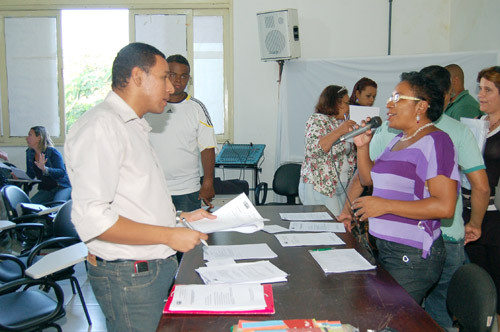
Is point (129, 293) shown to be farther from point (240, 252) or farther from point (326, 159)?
point (326, 159)

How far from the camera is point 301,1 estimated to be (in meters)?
5.56

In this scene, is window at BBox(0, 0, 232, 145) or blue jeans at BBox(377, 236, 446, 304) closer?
blue jeans at BBox(377, 236, 446, 304)

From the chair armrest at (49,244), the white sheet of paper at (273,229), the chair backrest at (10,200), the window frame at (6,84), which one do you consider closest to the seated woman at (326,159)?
the white sheet of paper at (273,229)

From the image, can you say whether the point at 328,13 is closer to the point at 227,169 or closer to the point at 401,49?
the point at 401,49

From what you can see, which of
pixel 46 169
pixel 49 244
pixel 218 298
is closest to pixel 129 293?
pixel 218 298

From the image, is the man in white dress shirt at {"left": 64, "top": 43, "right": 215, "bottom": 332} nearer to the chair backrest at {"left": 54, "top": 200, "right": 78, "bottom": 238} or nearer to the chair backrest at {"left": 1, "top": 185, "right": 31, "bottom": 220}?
the chair backrest at {"left": 54, "top": 200, "right": 78, "bottom": 238}

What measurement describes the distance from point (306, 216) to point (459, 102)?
65.4 inches

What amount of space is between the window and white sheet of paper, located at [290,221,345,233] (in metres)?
3.56

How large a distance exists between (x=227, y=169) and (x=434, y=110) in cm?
414

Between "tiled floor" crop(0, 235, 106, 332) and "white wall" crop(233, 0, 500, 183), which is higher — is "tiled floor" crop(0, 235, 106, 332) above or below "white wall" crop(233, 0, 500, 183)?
below

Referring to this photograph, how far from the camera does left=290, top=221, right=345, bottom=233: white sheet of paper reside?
2234 mm

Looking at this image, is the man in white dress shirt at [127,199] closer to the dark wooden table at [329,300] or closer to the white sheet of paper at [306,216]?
the dark wooden table at [329,300]

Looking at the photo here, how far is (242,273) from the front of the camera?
158 centimetres

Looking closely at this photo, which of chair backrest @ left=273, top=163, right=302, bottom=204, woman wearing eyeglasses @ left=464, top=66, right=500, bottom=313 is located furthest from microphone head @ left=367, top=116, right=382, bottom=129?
chair backrest @ left=273, top=163, right=302, bottom=204
